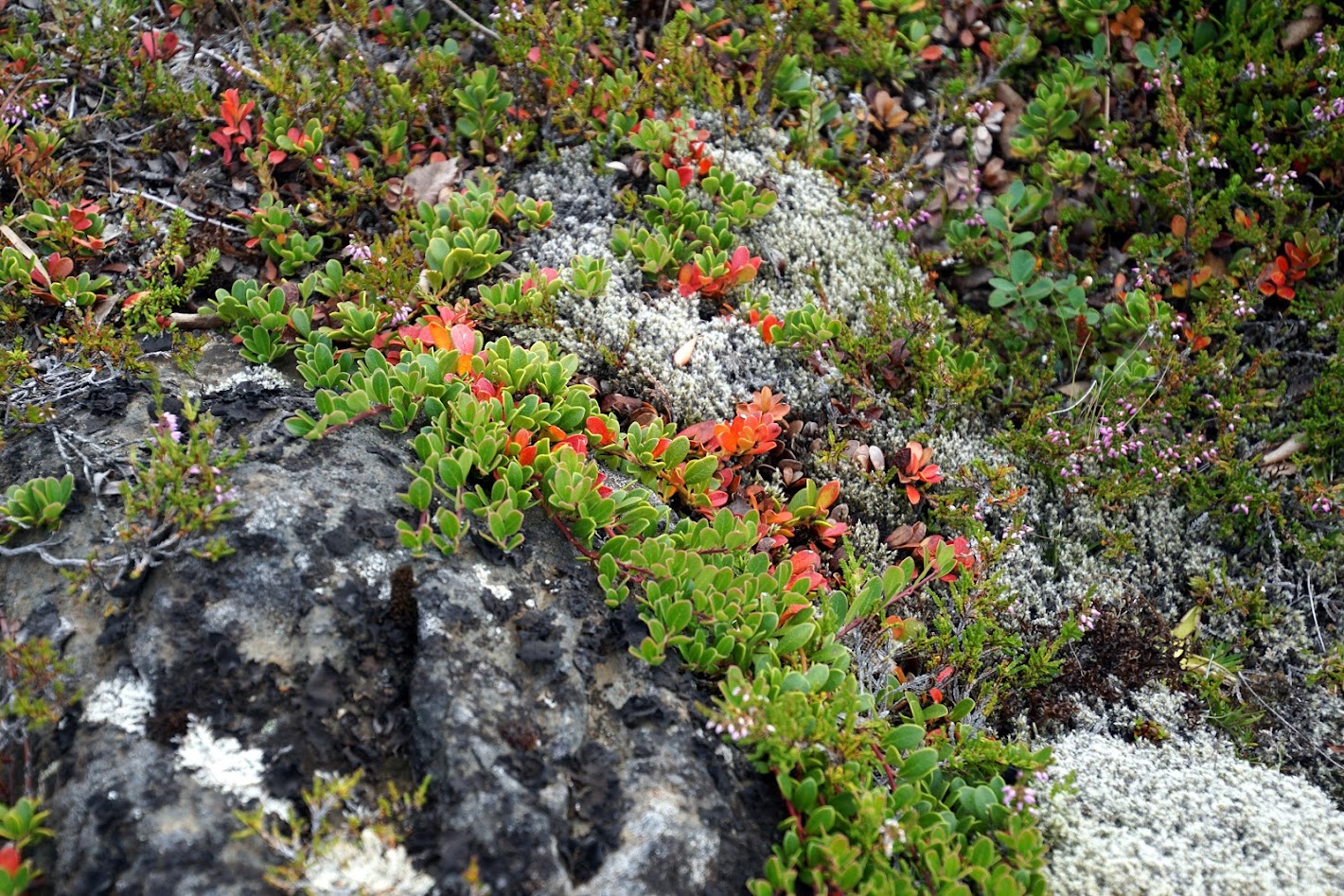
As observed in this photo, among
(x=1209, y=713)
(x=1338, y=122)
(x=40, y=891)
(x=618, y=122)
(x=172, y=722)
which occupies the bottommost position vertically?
(x=40, y=891)

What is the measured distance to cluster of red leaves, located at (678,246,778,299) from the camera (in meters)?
4.50

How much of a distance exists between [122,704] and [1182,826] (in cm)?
335

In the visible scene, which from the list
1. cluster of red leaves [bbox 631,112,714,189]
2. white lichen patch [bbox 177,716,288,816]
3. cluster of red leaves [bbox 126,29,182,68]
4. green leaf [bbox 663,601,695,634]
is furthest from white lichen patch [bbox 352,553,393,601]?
cluster of red leaves [bbox 126,29,182,68]

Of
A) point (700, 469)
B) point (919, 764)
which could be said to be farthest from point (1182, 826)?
point (700, 469)

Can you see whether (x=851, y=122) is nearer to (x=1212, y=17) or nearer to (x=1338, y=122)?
(x=1212, y=17)

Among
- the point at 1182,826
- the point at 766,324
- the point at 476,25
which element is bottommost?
the point at 1182,826

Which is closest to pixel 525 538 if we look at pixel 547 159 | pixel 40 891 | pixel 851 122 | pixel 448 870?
pixel 448 870

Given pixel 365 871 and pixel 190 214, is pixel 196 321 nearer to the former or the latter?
pixel 190 214

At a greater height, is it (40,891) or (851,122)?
(851,122)

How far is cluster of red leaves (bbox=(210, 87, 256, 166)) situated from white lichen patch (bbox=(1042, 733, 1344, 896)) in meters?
4.54

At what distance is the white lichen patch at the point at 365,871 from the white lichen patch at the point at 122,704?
2.11ft

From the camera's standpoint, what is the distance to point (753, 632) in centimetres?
312

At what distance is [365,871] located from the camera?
241 cm

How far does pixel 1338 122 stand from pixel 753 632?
3.92 m
